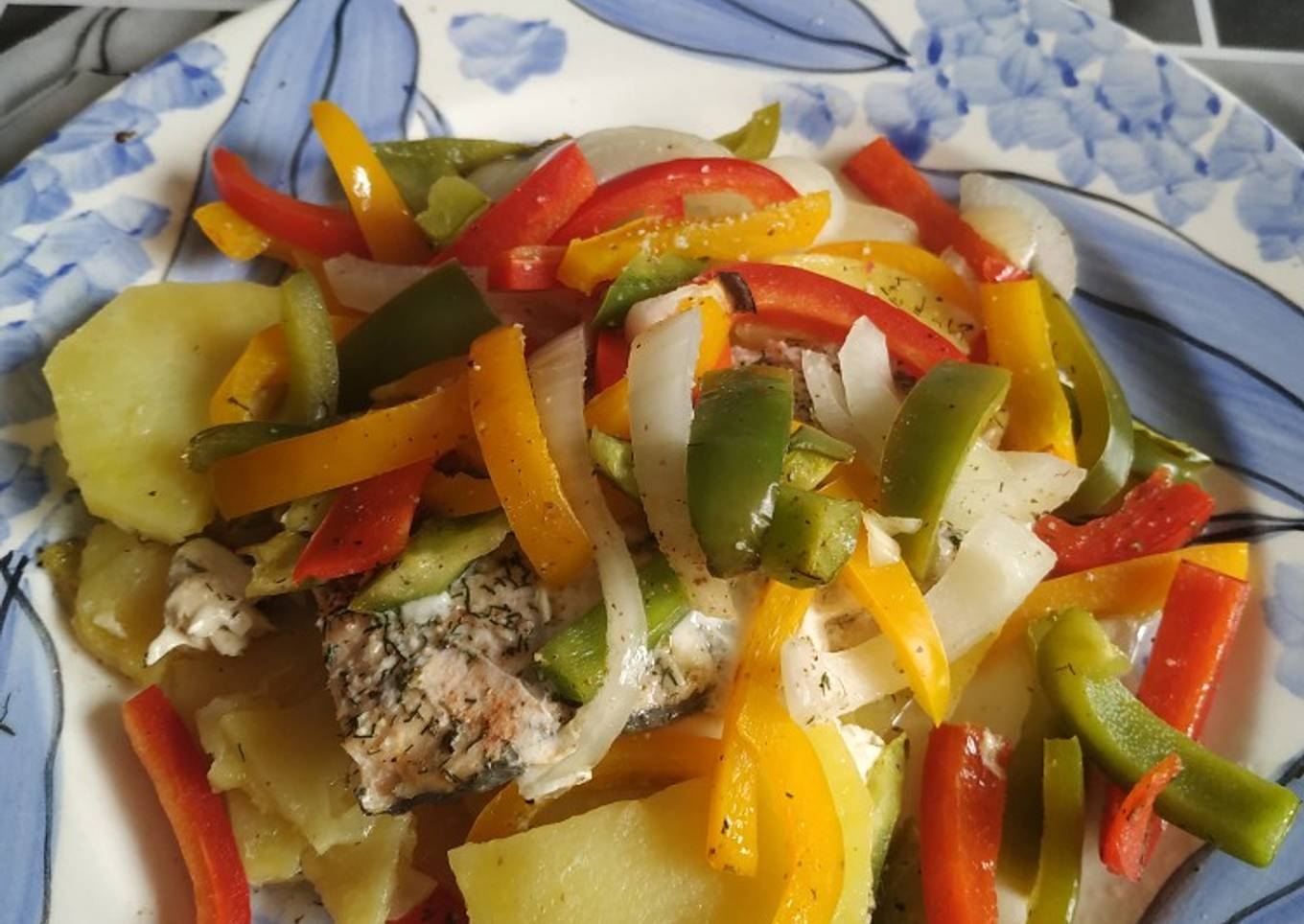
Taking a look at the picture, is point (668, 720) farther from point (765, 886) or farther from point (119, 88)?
point (119, 88)

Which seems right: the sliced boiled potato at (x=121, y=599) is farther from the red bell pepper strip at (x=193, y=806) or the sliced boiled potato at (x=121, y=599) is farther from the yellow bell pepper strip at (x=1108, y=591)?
the yellow bell pepper strip at (x=1108, y=591)

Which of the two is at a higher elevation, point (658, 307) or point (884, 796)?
point (658, 307)


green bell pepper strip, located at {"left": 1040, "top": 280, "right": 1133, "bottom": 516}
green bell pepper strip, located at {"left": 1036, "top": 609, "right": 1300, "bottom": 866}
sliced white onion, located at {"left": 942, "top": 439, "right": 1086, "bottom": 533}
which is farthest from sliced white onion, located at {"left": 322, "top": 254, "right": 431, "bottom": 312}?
green bell pepper strip, located at {"left": 1036, "top": 609, "right": 1300, "bottom": 866}

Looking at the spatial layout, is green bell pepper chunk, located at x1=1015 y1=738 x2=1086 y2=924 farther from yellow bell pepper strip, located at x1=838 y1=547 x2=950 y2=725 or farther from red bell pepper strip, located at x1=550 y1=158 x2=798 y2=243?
red bell pepper strip, located at x1=550 y1=158 x2=798 y2=243

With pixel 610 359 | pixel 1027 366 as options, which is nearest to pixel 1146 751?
pixel 1027 366

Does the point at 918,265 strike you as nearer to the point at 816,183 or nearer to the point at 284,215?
the point at 816,183

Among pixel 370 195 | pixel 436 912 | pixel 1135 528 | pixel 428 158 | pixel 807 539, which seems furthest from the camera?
pixel 428 158

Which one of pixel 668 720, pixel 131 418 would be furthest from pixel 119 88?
pixel 668 720

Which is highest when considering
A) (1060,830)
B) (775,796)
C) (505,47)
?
(505,47)

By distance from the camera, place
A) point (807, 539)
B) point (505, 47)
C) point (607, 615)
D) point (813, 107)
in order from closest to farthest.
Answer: point (807, 539) → point (607, 615) → point (505, 47) → point (813, 107)
